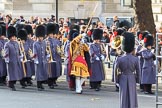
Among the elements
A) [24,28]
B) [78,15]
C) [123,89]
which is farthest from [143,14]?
[78,15]

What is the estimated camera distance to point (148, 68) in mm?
17453

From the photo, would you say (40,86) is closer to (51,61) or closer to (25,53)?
(51,61)

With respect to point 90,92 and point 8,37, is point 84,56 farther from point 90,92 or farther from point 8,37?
point 8,37

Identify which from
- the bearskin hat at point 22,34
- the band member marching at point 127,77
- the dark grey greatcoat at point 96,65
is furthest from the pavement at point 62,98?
the band member marching at point 127,77

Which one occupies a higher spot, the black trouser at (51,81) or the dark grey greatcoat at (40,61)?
the dark grey greatcoat at (40,61)

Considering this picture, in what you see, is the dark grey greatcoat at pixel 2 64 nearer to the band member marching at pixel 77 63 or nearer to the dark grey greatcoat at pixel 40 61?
the dark grey greatcoat at pixel 40 61

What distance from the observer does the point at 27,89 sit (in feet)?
59.9

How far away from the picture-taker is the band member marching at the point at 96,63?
18.2 m

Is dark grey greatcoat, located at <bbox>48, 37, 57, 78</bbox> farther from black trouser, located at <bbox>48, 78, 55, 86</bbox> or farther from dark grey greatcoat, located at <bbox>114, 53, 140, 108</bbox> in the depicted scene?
dark grey greatcoat, located at <bbox>114, 53, 140, 108</bbox>

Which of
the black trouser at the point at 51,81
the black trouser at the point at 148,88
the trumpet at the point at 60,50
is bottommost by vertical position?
the black trouser at the point at 148,88

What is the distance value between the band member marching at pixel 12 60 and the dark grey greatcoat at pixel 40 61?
0.49 m

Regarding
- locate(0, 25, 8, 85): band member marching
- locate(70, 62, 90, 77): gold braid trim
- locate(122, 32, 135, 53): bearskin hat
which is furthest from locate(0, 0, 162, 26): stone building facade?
locate(122, 32, 135, 53): bearskin hat

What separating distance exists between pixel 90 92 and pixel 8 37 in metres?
2.74

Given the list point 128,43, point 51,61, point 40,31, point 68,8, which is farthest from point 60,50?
point 68,8
